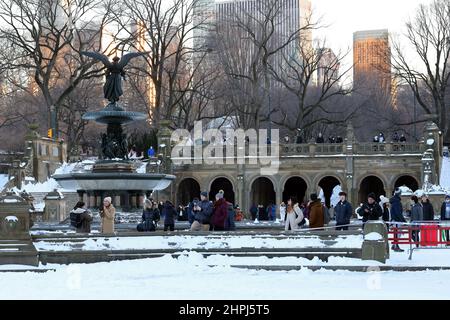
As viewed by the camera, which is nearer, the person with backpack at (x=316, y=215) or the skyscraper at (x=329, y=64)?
the person with backpack at (x=316, y=215)

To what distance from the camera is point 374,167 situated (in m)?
47.3

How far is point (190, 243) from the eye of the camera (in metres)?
18.0

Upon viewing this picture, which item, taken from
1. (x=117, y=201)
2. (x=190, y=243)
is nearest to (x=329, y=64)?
(x=117, y=201)

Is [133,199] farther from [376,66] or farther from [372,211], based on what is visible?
[376,66]

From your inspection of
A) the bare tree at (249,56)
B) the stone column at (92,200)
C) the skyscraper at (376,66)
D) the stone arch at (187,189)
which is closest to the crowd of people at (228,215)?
the stone column at (92,200)

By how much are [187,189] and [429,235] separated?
31.9 m

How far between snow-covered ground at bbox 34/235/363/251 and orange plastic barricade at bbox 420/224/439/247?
217 centimetres

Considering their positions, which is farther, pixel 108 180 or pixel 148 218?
pixel 108 180

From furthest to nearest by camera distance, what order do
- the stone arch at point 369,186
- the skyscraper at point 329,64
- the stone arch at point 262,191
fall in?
1. the skyscraper at point 329,64
2. the stone arch at point 262,191
3. the stone arch at point 369,186

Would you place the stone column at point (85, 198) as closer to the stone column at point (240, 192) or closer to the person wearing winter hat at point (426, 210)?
the person wearing winter hat at point (426, 210)

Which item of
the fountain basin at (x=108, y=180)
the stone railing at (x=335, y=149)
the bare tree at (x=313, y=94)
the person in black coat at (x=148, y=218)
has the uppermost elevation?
the bare tree at (x=313, y=94)

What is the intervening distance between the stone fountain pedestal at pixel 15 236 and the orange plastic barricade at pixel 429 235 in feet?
27.1

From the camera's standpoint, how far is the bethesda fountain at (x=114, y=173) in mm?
26953
